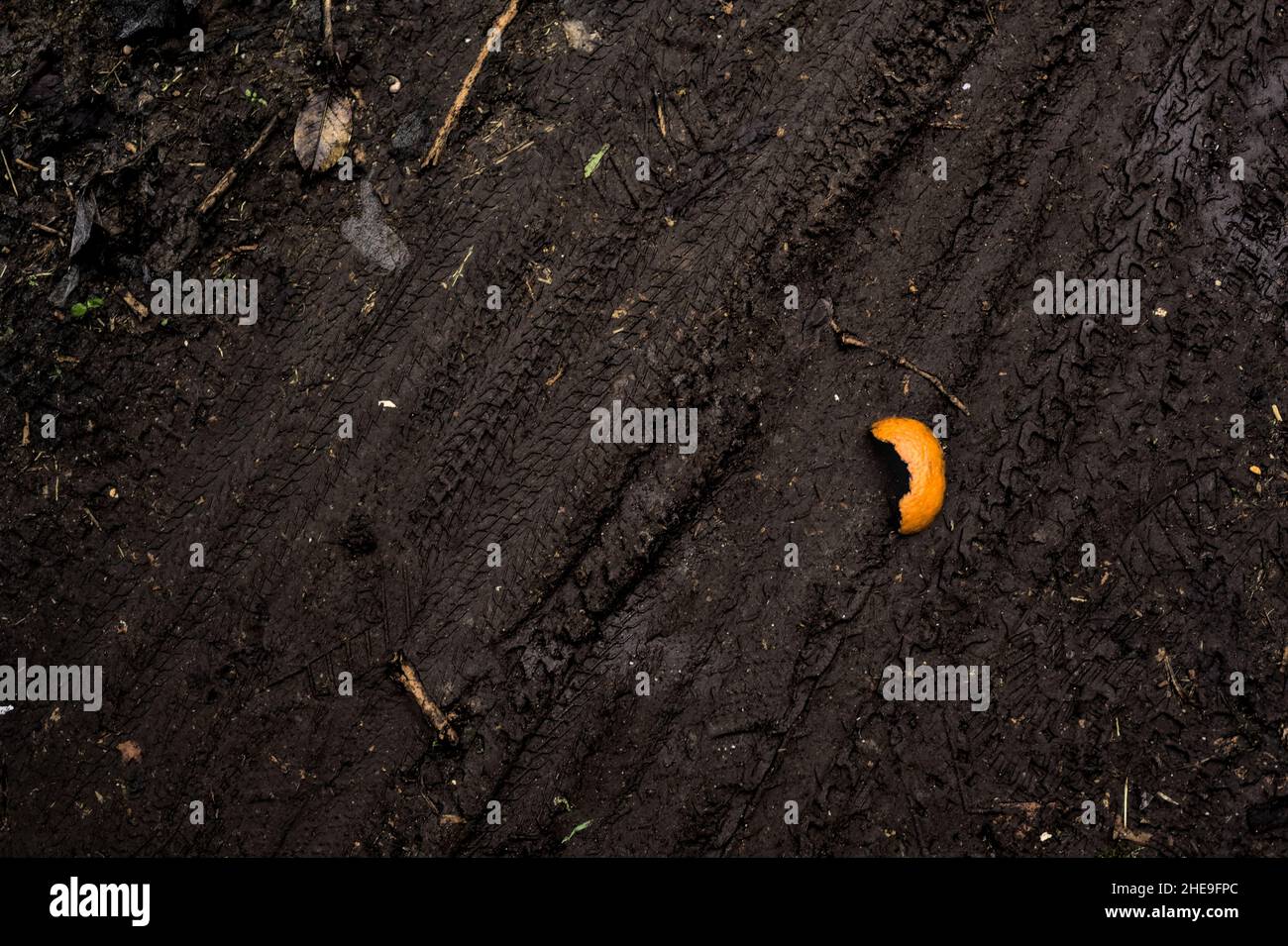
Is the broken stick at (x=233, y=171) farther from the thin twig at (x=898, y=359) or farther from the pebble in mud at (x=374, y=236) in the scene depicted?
the thin twig at (x=898, y=359)

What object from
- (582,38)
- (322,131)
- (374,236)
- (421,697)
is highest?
(582,38)

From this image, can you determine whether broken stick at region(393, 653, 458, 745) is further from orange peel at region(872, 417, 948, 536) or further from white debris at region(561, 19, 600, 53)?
white debris at region(561, 19, 600, 53)

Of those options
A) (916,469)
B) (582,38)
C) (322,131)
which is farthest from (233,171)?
(916,469)

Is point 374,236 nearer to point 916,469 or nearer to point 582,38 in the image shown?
point 582,38

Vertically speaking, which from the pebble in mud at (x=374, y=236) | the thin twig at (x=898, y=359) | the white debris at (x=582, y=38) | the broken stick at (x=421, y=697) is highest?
the white debris at (x=582, y=38)

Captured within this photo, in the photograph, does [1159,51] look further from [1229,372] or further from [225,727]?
[225,727]

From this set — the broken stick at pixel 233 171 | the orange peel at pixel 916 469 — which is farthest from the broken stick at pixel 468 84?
the orange peel at pixel 916 469
